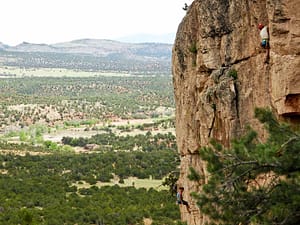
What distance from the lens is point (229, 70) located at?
14.1 metres

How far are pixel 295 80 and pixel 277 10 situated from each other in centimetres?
147

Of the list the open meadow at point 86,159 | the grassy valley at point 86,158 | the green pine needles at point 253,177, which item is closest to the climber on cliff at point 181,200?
the open meadow at point 86,159

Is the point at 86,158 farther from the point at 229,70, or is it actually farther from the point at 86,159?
the point at 229,70

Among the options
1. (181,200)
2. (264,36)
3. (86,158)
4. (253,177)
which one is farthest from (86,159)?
(253,177)

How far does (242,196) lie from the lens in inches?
389

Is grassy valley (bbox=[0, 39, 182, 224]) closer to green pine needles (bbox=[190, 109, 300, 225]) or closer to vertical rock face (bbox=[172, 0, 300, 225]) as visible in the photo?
vertical rock face (bbox=[172, 0, 300, 225])

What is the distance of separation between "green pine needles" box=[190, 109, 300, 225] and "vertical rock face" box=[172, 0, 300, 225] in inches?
80.8

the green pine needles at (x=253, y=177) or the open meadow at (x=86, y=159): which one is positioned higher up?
the green pine needles at (x=253, y=177)

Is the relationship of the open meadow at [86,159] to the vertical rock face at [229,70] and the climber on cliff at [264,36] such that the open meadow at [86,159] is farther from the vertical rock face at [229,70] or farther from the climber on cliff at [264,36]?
the climber on cliff at [264,36]

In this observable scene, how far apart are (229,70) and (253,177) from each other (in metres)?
4.69

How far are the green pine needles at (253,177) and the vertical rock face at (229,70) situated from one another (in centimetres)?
205


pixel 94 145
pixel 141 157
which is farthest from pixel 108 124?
pixel 141 157

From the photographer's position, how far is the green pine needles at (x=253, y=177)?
915 cm

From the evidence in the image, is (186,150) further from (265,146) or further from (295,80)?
(265,146)
